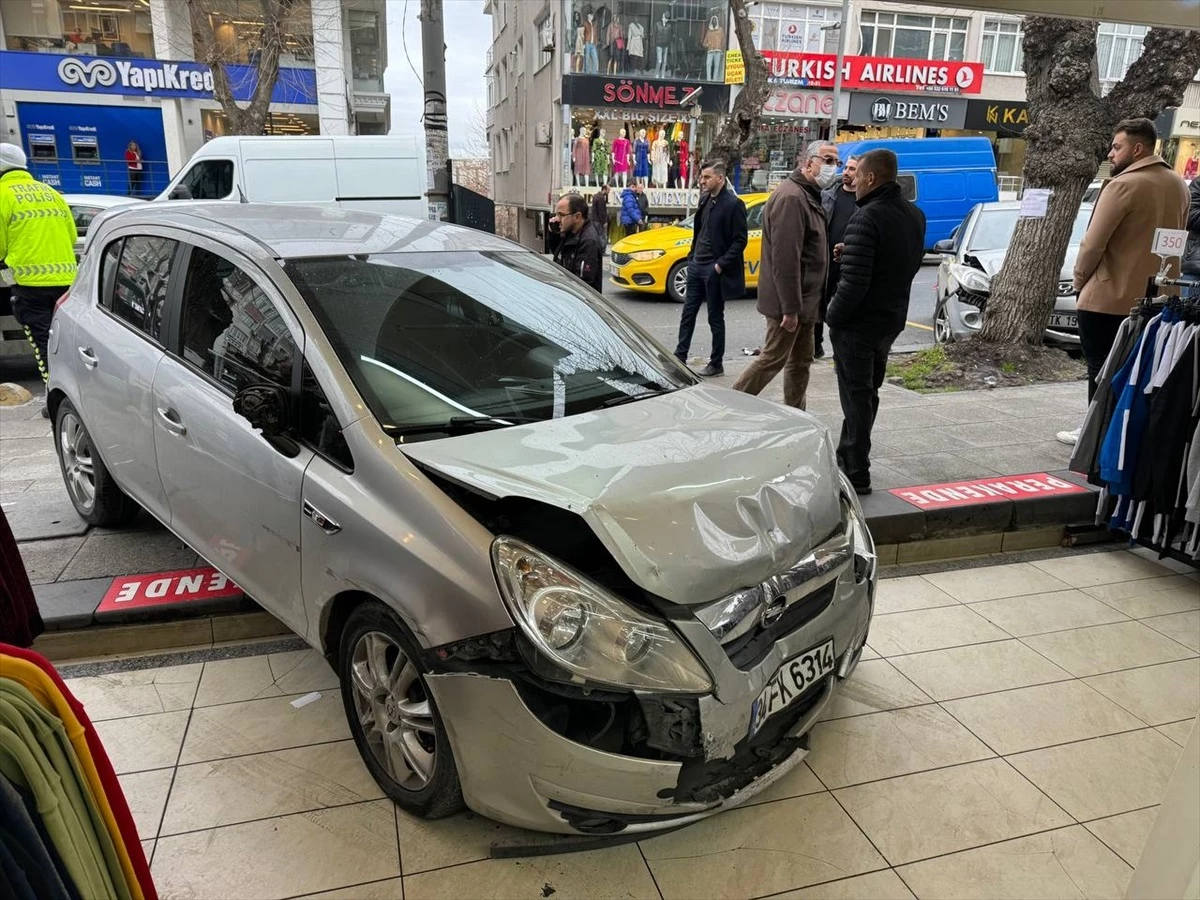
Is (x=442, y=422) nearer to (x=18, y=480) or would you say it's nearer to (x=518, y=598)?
(x=518, y=598)

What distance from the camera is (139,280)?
366cm

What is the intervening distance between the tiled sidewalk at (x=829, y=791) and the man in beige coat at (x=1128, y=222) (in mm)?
2238

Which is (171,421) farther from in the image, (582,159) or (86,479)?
(582,159)

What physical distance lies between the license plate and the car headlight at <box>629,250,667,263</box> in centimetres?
1063

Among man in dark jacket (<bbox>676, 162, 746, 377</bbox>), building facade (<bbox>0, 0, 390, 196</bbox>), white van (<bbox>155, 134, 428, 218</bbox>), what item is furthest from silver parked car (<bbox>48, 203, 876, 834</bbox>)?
building facade (<bbox>0, 0, 390, 196</bbox>)

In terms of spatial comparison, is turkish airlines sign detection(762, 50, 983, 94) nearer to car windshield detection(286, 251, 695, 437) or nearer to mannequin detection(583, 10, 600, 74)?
mannequin detection(583, 10, 600, 74)

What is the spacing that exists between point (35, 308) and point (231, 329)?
4476 millimetres

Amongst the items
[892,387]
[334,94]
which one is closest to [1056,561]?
[892,387]

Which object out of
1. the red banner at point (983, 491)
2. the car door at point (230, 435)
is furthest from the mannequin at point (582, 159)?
the car door at point (230, 435)

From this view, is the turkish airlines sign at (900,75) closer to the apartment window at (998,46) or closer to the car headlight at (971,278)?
the apartment window at (998,46)

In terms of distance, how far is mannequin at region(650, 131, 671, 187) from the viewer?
84.1 ft

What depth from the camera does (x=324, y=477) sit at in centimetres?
253

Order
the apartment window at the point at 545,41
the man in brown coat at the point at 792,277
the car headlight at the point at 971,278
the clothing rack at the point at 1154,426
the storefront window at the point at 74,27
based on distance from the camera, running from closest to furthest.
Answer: the clothing rack at the point at 1154,426, the man in brown coat at the point at 792,277, the car headlight at the point at 971,278, the storefront window at the point at 74,27, the apartment window at the point at 545,41

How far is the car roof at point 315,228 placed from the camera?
316 cm
